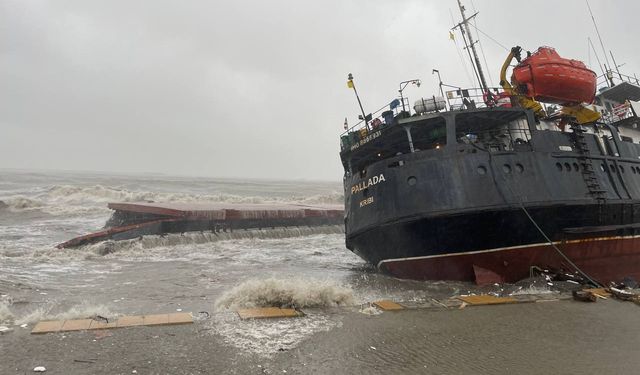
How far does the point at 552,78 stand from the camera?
40.5ft

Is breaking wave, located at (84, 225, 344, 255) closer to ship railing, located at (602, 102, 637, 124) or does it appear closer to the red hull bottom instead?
the red hull bottom

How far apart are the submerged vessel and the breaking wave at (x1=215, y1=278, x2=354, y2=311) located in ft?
12.8

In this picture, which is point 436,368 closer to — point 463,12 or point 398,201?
point 398,201

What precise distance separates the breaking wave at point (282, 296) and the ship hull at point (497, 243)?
3.75m

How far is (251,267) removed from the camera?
12.8 metres

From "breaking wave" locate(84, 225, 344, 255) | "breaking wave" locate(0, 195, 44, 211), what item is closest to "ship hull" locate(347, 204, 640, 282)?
"breaking wave" locate(84, 225, 344, 255)

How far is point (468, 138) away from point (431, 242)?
10.2 ft

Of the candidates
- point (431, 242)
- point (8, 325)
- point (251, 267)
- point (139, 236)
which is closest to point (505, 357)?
point (431, 242)

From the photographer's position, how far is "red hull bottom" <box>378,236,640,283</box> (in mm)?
10023

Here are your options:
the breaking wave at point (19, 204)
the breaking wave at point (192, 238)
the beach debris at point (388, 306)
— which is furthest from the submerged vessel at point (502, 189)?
the breaking wave at point (19, 204)

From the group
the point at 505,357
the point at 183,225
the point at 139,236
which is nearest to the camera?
the point at 505,357

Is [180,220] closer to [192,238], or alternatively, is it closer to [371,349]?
[192,238]

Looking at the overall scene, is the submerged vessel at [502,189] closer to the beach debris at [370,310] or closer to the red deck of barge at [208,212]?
the beach debris at [370,310]

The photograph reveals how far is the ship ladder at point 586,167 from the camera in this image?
36.5ft
